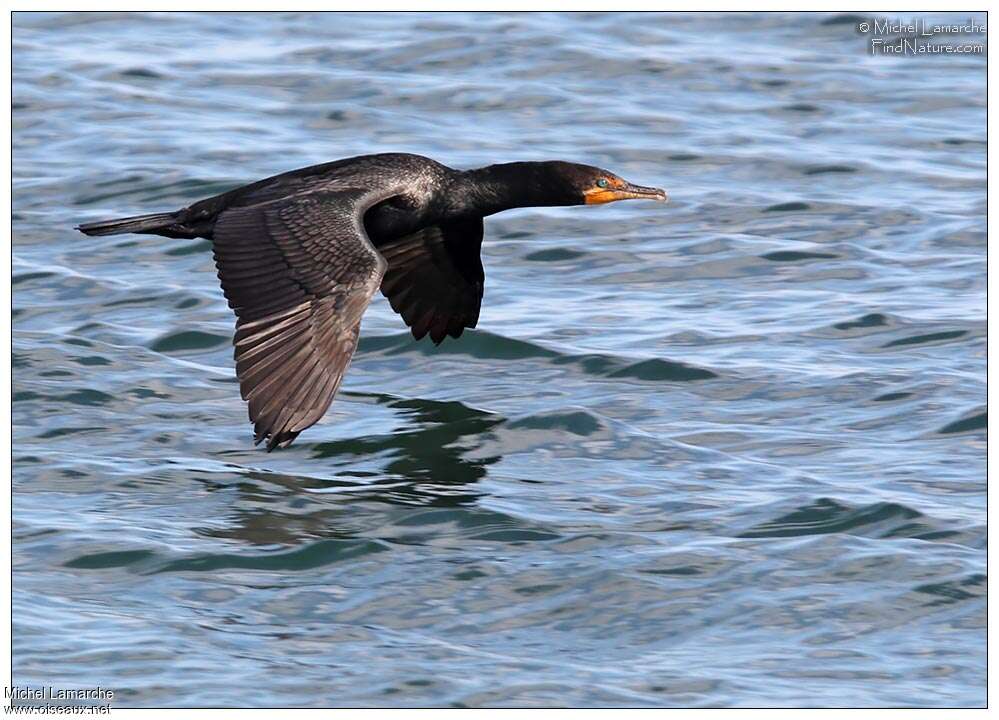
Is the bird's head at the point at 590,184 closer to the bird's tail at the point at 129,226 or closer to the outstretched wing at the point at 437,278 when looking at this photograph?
the outstretched wing at the point at 437,278

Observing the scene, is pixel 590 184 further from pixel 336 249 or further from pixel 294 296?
pixel 294 296

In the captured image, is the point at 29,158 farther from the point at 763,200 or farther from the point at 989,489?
the point at 989,489

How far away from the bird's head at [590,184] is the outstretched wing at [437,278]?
684 mm

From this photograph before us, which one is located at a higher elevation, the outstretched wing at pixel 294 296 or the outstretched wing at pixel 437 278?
the outstretched wing at pixel 294 296

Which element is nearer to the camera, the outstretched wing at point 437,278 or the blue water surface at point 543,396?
the blue water surface at point 543,396

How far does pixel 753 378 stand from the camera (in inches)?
389

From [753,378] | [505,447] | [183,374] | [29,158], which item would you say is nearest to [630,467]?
[505,447]

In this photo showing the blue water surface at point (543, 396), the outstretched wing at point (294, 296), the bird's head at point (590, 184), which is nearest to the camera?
the blue water surface at point (543, 396)

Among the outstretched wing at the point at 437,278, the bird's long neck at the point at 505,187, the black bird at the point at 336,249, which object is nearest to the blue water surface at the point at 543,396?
the outstretched wing at the point at 437,278

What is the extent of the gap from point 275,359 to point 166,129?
21.8ft

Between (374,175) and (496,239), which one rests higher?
(374,175)

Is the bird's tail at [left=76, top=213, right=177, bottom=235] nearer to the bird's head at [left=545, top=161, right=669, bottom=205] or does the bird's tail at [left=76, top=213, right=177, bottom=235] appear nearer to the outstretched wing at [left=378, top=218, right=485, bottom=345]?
the outstretched wing at [left=378, top=218, right=485, bottom=345]

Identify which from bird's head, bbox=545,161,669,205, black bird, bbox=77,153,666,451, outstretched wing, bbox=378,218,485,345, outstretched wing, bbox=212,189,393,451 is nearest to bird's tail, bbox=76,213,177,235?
black bird, bbox=77,153,666,451

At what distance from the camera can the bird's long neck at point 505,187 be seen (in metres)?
9.42
